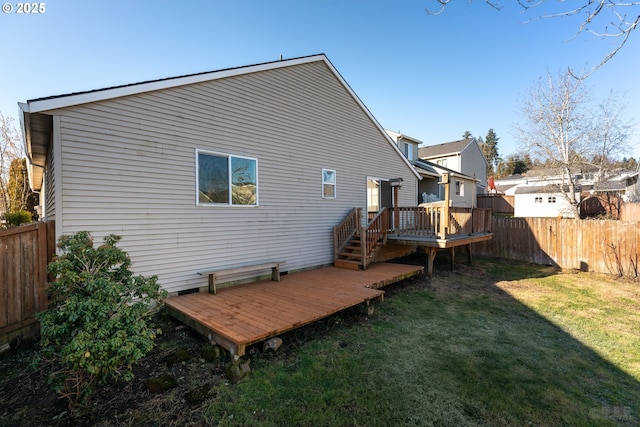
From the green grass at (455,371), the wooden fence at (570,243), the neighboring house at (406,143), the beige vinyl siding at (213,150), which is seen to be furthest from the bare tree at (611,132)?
the beige vinyl siding at (213,150)

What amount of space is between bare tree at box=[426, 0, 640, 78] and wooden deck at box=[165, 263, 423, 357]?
4.48 metres

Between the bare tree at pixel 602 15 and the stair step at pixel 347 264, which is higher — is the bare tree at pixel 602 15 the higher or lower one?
the higher one

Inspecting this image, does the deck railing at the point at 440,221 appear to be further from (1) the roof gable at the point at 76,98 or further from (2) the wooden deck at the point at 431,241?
(1) the roof gable at the point at 76,98

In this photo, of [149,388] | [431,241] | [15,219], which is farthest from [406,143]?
[15,219]

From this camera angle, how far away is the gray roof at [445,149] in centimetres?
2436

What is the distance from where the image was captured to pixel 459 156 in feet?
77.8

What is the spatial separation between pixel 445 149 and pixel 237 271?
24.7m

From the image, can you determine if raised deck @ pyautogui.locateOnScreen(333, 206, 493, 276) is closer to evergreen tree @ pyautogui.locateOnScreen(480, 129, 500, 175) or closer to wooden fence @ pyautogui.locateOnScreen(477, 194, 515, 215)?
wooden fence @ pyautogui.locateOnScreen(477, 194, 515, 215)

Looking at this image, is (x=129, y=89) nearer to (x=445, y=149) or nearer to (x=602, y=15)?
(x=602, y=15)

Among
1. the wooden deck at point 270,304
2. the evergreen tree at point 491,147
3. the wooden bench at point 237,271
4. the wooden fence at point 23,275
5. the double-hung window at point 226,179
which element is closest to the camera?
the wooden deck at point 270,304

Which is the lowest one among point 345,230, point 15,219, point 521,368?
point 521,368

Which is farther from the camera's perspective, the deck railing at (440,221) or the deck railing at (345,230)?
the deck railing at (345,230)

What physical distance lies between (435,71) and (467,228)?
6.93 metres

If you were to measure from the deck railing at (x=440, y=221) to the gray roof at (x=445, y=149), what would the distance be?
53.3 feet
